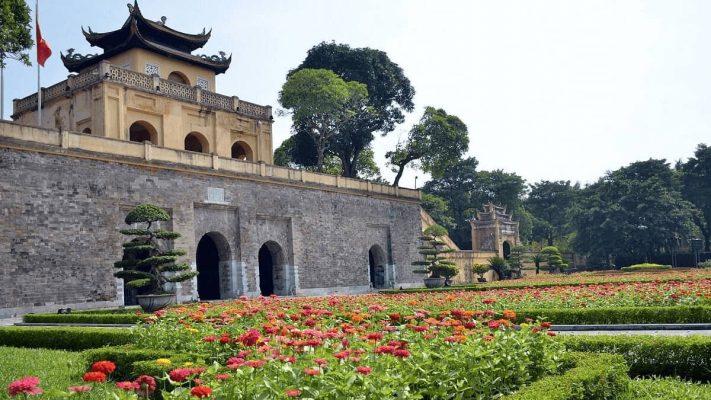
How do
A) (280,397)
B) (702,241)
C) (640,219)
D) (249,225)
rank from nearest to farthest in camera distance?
1. (280,397)
2. (249,225)
3. (640,219)
4. (702,241)

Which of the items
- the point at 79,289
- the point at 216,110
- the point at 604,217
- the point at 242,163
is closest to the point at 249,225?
the point at 242,163

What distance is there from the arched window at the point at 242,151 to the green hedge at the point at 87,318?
17.2 m

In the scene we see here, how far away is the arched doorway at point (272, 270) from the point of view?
30.8 metres

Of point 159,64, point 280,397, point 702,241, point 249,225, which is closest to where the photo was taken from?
point 280,397

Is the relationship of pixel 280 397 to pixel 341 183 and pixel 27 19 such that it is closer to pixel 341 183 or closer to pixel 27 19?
pixel 27 19

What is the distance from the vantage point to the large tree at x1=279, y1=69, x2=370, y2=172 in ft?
131

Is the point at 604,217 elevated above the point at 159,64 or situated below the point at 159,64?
below

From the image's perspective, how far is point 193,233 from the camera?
2639 centimetres

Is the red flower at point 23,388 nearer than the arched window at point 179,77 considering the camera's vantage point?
Yes

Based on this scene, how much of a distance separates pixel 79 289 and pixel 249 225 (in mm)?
8628

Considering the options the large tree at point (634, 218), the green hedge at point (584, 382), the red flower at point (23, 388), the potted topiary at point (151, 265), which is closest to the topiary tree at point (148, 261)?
the potted topiary at point (151, 265)

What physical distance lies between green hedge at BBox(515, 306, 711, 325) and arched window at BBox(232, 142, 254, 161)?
2366 cm

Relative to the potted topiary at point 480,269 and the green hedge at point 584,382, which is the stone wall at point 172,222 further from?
the green hedge at point 584,382

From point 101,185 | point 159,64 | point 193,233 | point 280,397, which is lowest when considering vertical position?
point 280,397
